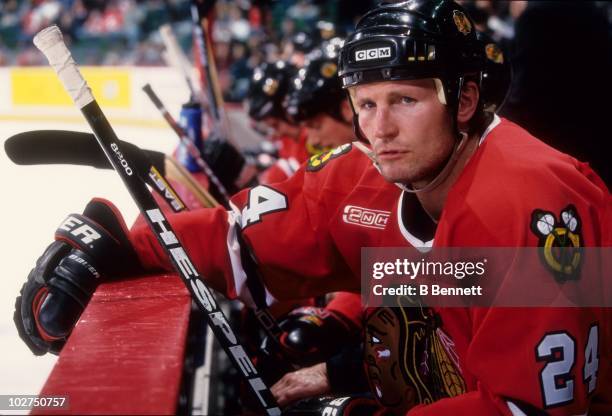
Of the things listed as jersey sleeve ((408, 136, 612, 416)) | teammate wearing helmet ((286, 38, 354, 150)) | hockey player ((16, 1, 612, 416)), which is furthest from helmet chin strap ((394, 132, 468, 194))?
teammate wearing helmet ((286, 38, 354, 150))

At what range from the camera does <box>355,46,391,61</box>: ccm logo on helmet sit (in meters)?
1.17

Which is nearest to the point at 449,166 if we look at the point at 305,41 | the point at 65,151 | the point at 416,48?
the point at 416,48

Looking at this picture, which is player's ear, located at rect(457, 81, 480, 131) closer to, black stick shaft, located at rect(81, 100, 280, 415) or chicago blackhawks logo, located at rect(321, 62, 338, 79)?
black stick shaft, located at rect(81, 100, 280, 415)

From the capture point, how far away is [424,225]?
1.28 meters

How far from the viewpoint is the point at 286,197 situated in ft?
4.85

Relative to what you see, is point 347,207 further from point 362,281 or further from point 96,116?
point 96,116

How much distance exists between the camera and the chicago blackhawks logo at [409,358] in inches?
49.1

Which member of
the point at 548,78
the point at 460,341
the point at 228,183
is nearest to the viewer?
the point at 460,341

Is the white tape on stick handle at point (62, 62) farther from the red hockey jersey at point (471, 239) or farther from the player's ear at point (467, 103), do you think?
the player's ear at point (467, 103)

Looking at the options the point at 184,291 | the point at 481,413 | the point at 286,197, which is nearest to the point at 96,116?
the point at 184,291

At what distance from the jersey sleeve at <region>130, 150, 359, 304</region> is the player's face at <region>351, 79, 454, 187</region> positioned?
266mm

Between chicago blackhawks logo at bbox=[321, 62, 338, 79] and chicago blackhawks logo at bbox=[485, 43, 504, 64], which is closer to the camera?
chicago blackhawks logo at bbox=[485, 43, 504, 64]

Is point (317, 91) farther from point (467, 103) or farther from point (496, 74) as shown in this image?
point (467, 103)

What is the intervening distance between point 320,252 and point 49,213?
167 cm
